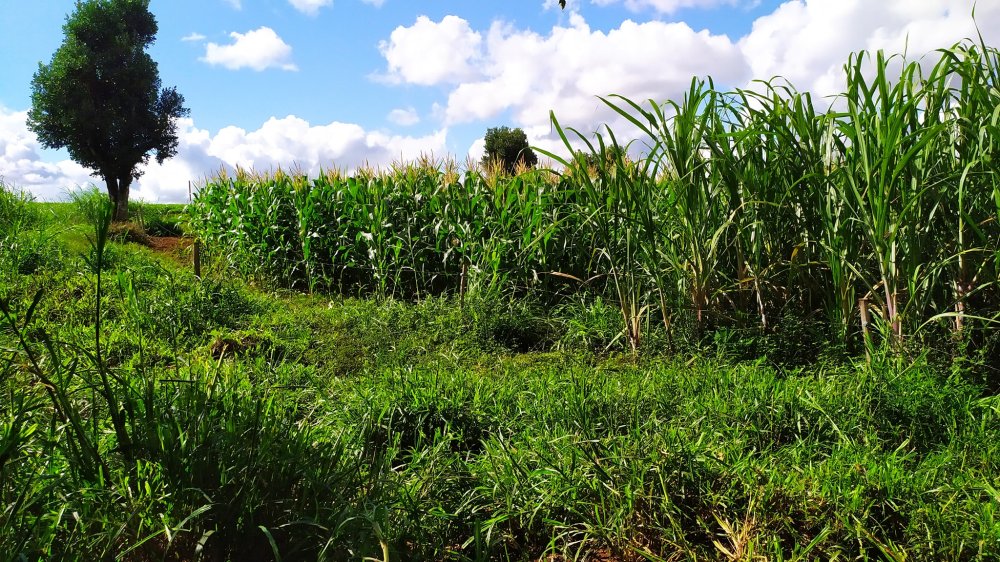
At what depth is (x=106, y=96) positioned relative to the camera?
22516 millimetres

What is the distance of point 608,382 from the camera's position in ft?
9.66

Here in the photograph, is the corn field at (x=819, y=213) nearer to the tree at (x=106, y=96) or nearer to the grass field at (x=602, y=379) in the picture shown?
the grass field at (x=602, y=379)

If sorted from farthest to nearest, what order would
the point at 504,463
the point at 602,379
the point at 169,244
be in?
1. the point at 169,244
2. the point at 602,379
3. the point at 504,463

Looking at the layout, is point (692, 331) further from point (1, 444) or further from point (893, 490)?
point (1, 444)

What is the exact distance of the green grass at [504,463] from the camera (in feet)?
4.82

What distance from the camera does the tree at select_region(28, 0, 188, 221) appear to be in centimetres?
2159

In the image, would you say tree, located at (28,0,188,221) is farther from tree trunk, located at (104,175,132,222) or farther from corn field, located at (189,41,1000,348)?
corn field, located at (189,41,1000,348)

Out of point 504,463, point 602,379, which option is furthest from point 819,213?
point 504,463

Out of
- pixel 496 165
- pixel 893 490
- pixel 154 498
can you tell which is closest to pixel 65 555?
pixel 154 498

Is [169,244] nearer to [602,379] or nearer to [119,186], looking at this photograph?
[602,379]

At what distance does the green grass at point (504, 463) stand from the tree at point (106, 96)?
2206 centimetres

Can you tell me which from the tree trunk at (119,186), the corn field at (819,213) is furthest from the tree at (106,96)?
the corn field at (819,213)

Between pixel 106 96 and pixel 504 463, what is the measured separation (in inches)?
1003

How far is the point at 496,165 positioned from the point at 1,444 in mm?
5776
